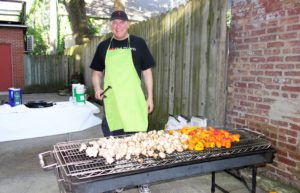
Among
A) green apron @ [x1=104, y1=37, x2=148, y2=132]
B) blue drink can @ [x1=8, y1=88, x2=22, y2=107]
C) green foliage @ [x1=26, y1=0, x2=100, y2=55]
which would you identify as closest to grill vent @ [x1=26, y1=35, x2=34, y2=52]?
green foliage @ [x1=26, y1=0, x2=100, y2=55]

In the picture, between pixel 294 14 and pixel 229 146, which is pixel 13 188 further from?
pixel 294 14

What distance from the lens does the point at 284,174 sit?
11.0 feet

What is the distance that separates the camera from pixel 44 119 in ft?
14.7

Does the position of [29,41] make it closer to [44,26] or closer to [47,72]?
[47,72]

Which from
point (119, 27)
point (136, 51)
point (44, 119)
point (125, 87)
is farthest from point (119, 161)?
point (44, 119)

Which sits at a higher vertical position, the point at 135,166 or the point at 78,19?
the point at 78,19

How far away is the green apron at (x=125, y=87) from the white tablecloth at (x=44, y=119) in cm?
130

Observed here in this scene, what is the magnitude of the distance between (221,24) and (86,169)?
9.82 feet

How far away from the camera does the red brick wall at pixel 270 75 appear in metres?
3.15

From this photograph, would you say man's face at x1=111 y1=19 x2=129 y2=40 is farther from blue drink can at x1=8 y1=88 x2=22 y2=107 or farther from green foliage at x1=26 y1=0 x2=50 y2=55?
green foliage at x1=26 y1=0 x2=50 y2=55

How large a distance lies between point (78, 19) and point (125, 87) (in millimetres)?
11782

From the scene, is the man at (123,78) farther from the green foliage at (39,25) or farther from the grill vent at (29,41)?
the green foliage at (39,25)

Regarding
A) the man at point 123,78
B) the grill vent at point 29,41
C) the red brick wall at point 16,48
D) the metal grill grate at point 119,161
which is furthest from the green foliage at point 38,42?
the metal grill grate at point 119,161

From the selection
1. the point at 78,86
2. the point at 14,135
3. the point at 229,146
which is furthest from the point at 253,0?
the point at 14,135
